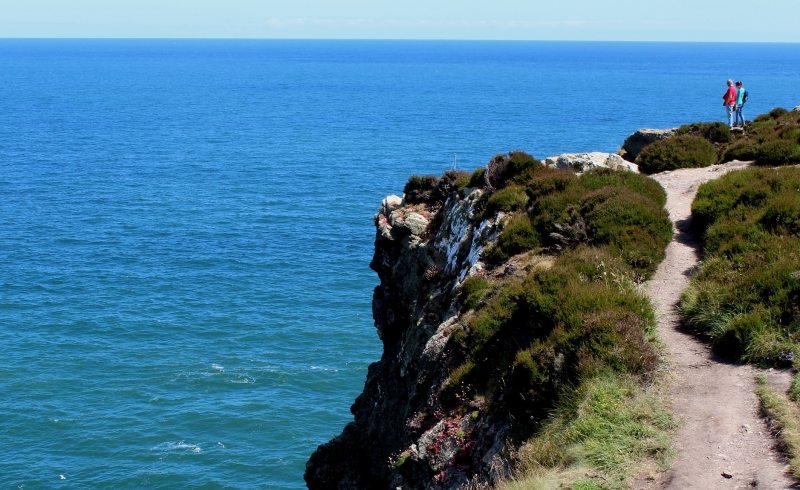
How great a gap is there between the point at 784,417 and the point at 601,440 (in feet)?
11.1

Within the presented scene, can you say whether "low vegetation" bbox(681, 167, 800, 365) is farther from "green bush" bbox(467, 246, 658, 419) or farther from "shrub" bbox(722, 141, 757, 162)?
"shrub" bbox(722, 141, 757, 162)

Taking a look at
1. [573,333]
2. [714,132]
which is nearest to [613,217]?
[573,333]

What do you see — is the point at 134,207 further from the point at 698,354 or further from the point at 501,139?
the point at 698,354

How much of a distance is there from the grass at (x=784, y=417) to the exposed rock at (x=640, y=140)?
26.7 meters

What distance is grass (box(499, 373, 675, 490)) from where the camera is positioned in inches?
593

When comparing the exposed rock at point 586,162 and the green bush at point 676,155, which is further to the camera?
the green bush at point 676,155

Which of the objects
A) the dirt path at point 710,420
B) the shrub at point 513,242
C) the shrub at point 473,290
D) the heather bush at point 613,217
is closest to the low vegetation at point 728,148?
Answer: the heather bush at point 613,217

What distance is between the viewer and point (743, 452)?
15.0m

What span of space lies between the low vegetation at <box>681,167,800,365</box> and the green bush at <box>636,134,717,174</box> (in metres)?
8.15

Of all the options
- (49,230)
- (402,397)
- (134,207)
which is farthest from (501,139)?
(402,397)

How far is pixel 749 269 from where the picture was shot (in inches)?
858

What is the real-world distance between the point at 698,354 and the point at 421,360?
8.73 m

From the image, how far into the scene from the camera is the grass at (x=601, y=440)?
15070 millimetres

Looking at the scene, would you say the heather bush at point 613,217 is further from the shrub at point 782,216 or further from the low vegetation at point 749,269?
the shrub at point 782,216
